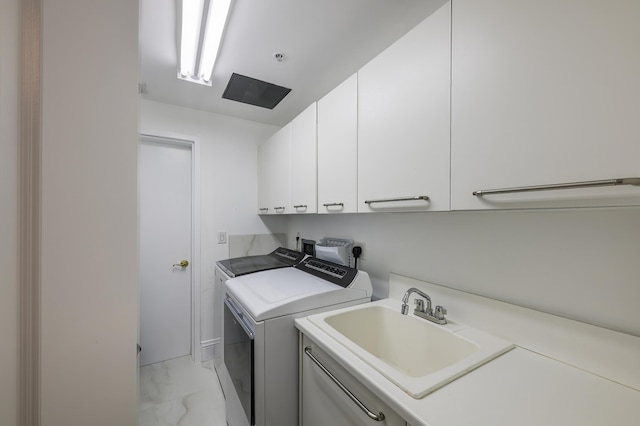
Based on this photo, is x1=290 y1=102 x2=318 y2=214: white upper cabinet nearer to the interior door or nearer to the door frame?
the door frame

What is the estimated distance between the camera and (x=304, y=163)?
1724 mm

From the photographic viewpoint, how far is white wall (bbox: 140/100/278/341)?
2.29m

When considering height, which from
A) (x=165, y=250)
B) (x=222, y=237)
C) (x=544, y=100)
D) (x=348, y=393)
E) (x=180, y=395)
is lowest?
(x=180, y=395)

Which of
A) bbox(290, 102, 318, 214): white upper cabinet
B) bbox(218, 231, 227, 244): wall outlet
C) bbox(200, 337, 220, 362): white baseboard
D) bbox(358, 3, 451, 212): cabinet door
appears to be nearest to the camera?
bbox(358, 3, 451, 212): cabinet door

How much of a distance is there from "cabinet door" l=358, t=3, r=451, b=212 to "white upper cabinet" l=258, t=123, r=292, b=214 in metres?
0.88

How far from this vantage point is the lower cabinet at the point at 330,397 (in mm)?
755

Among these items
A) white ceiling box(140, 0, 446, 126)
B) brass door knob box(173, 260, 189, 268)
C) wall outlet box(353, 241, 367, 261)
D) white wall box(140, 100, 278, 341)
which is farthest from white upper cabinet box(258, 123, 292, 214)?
brass door knob box(173, 260, 189, 268)

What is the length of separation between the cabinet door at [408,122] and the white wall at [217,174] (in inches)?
66.1

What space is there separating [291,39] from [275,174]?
1.07 metres

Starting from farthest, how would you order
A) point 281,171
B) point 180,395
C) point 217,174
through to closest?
point 217,174 < point 281,171 < point 180,395

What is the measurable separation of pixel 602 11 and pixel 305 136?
1.37 m

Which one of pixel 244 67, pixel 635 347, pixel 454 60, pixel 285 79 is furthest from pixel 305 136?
pixel 635 347

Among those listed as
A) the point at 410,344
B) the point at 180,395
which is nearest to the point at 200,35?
the point at 410,344

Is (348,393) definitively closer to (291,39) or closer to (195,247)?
(291,39)
